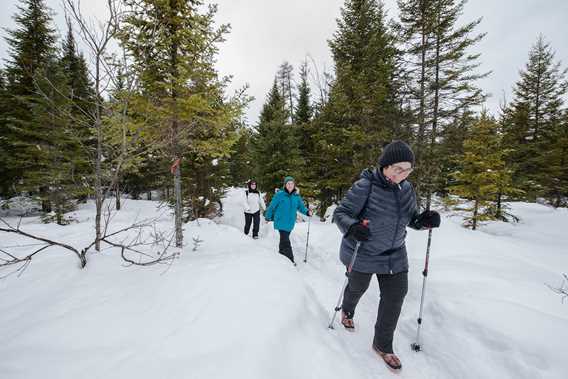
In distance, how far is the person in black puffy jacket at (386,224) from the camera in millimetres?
2703

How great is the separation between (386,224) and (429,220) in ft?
1.84

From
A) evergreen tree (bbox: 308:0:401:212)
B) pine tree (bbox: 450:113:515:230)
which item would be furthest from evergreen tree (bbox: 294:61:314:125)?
pine tree (bbox: 450:113:515:230)

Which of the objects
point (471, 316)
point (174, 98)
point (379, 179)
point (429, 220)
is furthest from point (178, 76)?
point (471, 316)

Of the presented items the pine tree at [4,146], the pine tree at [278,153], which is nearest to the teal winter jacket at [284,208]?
the pine tree at [278,153]

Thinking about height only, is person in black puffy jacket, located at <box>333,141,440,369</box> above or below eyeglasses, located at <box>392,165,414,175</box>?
below

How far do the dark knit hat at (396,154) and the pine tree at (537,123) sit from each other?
22.2 m

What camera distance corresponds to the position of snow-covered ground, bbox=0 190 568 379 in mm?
1985

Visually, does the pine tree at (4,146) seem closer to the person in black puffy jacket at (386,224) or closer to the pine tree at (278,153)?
the pine tree at (278,153)

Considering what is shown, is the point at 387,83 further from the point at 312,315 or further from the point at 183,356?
the point at 183,356

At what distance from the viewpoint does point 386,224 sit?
2.74 metres

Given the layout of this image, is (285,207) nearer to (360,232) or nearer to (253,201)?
(360,232)

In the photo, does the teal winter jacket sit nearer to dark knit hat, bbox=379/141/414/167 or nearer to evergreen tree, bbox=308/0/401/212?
dark knit hat, bbox=379/141/414/167

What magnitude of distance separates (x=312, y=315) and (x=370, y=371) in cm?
88

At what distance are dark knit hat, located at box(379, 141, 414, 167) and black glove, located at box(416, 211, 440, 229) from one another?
2.35 ft
